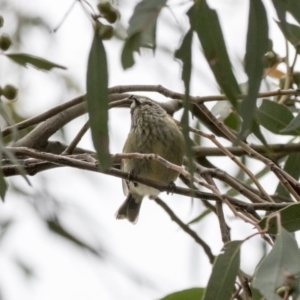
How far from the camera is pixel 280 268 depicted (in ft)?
5.11

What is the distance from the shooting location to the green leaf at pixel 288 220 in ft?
5.74

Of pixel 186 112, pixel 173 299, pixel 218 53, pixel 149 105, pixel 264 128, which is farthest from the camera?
pixel 149 105

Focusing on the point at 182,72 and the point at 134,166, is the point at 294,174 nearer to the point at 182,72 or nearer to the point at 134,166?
the point at 134,166

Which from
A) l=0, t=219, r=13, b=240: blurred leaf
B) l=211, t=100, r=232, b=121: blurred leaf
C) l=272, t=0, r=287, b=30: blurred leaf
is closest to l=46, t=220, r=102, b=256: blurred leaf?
l=0, t=219, r=13, b=240: blurred leaf

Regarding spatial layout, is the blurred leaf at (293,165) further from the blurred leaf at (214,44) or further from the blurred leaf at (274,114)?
the blurred leaf at (214,44)

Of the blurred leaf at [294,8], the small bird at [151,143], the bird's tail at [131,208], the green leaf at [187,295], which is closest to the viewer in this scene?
the blurred leaf at [294,8]

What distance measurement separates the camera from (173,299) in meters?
2.09

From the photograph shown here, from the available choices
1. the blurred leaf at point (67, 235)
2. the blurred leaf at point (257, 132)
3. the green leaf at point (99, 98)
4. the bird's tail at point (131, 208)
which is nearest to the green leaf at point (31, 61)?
the green leaf at point (99, 98)

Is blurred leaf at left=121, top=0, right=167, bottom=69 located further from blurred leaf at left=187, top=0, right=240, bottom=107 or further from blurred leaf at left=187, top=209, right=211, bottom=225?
blurred leaf at left=187, top=209, right=211, bottom=225

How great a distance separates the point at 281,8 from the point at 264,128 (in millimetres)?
1013

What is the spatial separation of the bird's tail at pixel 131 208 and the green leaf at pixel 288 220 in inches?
65.8

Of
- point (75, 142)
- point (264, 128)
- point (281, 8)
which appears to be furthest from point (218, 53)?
point (264, 128)

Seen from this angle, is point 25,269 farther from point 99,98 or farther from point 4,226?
point 99,98

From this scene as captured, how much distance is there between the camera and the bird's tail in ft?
11.2
